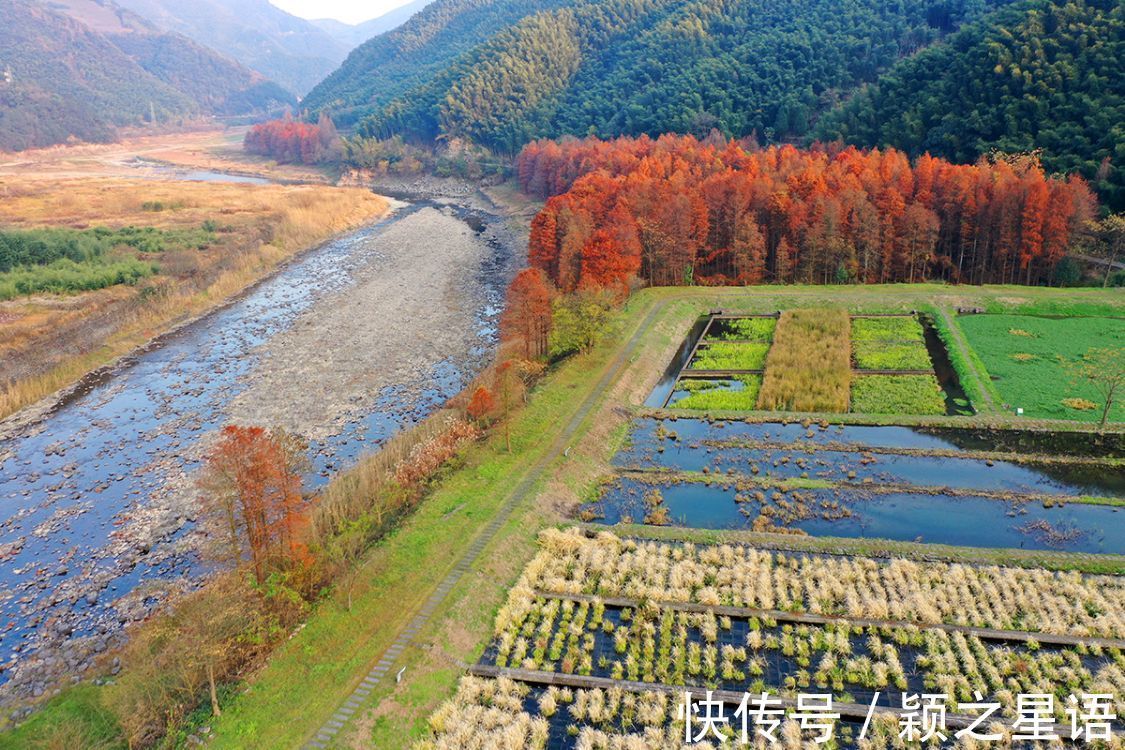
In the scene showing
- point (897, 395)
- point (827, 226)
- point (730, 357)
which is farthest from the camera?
point (827, 226)

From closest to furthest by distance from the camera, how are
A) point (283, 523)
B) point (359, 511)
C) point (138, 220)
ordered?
point (283, 523) < point (359, 511) < point (138, 220)

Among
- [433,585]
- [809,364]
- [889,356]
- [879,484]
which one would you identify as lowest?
[433,585]

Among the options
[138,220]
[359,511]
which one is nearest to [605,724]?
[359,511]

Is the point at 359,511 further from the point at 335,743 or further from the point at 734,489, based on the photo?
the point at 734,489

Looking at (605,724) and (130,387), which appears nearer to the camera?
(605,724)

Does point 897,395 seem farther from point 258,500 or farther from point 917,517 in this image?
point 258,500

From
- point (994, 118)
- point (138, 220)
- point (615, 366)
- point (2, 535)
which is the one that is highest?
point (994, 118)

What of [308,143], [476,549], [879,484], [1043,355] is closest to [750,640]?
[476,549]

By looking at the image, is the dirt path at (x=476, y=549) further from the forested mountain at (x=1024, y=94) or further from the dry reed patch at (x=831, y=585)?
the forested mountain at (x=1024, y=94)

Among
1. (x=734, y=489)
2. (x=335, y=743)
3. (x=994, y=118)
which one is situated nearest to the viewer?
(x=335, y=743)
